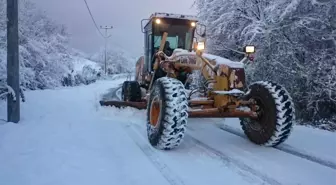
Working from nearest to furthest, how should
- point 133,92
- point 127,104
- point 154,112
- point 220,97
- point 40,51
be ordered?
point 220,97
point 154,112
point 127,104
point 133,92
point 40,51

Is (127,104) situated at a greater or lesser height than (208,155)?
greater

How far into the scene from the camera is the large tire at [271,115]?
213 inches

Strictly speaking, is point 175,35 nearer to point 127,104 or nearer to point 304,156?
point 127,104

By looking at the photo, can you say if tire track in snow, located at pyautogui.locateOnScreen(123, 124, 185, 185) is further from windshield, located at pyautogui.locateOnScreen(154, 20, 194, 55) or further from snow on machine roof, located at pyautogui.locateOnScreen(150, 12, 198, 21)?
snow on machine roof, located at pyautogui.locateOnScreen(150, 12, 198, 21)

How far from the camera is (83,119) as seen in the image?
8281 millimetres

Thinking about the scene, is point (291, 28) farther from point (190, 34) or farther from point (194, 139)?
point (194, 139)

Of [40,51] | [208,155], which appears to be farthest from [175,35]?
[40,51]

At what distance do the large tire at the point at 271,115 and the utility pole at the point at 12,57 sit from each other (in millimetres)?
5123

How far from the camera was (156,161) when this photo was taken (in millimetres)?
4816

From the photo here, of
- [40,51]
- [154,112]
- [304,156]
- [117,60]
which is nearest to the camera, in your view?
[304,156]

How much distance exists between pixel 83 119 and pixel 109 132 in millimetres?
1790

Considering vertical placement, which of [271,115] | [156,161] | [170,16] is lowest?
[156,161]

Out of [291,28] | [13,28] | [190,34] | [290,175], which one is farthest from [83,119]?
[291,28]

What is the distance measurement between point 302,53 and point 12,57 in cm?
728
